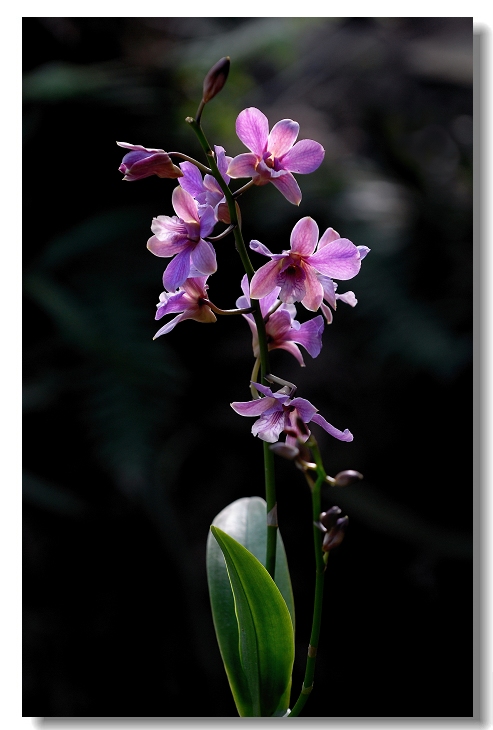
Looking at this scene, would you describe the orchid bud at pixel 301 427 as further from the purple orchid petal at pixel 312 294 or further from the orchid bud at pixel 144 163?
the orchid bud at pixel 144 163

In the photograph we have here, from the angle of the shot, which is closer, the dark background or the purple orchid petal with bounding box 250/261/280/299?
the purple orchid petal with bounding box 250/261/280/299

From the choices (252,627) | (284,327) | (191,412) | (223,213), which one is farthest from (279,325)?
(191,412)

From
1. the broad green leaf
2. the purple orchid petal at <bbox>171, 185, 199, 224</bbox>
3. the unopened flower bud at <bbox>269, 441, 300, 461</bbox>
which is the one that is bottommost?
the broad green leaf

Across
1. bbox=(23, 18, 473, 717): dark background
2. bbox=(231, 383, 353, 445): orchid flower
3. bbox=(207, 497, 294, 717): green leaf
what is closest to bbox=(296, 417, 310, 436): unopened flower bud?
bbox=(231, 383, 353, 445): orchid flower

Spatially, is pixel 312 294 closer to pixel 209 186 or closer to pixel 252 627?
pixel 209 186

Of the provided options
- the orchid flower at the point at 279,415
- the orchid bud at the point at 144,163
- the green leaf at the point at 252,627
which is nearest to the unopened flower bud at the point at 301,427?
the orchid flower at the point at 279,415

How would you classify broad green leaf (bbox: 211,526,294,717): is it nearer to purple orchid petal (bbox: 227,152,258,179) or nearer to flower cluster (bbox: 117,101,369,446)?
flower cluster (bbox: 117,101,369,446)
